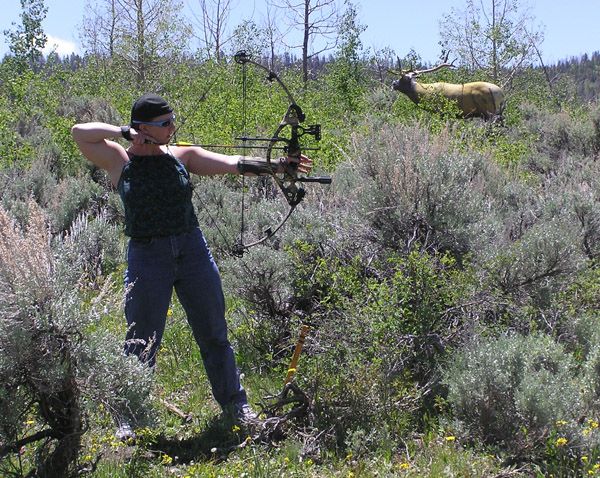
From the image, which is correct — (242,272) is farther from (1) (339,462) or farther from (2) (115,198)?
(2) (115,198)

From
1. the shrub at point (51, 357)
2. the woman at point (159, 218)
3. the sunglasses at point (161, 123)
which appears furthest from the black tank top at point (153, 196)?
the shrub at point (51, 357)

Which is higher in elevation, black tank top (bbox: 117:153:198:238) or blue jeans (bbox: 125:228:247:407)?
Answer: black tank top (bbox: 117:153:198:238)

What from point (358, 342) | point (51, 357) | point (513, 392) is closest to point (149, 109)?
point (51, 357)

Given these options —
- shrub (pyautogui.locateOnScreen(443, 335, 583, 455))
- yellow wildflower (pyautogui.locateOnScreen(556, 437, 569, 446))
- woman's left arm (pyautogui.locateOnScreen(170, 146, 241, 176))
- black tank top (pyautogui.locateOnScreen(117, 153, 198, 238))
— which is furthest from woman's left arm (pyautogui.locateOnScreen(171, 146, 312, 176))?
yellow wildflower (pyautogui.locateOnScreen(556, 437, 569, 446))

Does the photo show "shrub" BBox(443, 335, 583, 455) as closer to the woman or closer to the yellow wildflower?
the yellow wildflower

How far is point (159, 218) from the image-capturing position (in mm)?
4227

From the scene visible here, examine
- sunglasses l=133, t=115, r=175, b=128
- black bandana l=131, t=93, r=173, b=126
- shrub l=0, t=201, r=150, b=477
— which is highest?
black bandana l=131, t=93, r=173, b=126

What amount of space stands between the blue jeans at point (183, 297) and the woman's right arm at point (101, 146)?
1.37 ft

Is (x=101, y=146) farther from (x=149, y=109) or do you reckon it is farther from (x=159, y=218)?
(x=159, y=218)

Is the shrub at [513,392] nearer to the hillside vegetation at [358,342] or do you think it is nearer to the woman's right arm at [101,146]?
the hillside vegetation at [358,342]

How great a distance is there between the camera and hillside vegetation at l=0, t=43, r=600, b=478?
343 centimetres

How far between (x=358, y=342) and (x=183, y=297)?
1074mm

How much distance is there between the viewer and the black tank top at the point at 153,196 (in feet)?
13.9

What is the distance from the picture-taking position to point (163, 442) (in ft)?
14.5
